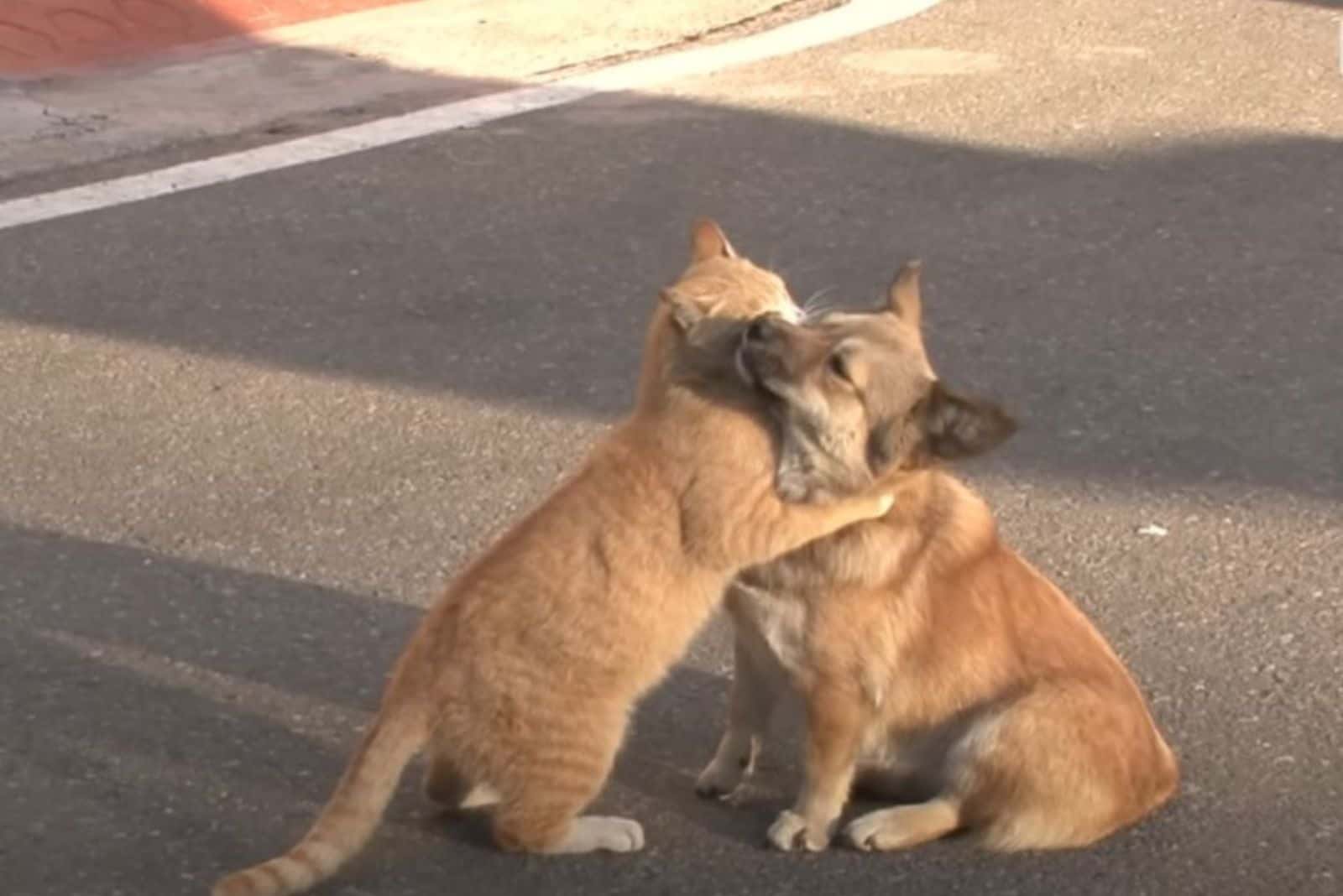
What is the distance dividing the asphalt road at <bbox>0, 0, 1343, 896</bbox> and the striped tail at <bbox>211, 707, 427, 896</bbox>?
8.7 inches

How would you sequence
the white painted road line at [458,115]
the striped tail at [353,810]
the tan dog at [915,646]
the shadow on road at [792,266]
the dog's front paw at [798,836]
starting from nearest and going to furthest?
1. the striped tail at [353,810]
2. the tan dog at [915,646]
3. the dog's front paw at [798,836]
4. the shadow on road at [792,266]
5. the white painted road line at [458,115]

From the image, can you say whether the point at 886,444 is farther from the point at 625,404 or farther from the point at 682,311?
the point at 625,404

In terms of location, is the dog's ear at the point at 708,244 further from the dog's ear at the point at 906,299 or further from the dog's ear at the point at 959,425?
the dog's ear at the point at 959,425

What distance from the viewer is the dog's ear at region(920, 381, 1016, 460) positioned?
471 cm

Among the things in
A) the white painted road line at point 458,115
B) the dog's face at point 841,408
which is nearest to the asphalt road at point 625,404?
the white painted road line at point 458,115

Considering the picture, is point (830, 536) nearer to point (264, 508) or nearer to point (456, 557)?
point (456, 557)

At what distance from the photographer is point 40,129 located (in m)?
9.43

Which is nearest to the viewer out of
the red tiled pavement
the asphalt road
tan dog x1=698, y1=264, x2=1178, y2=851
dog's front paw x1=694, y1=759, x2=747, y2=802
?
tan dog x1=698, y1=264, x2=1178, y2=851

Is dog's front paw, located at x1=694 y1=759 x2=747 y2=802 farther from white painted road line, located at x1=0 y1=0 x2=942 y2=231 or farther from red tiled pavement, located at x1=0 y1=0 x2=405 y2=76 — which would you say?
red tiled pavement, located at x1=0 y1=0 x2=405 y2=76

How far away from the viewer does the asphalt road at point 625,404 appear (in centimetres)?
505

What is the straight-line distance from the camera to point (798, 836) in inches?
194

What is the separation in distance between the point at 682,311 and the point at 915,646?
2.37 ft

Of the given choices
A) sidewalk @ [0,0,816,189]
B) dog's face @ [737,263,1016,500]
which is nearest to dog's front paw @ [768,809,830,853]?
dog's face @ [737,263,1016,500]

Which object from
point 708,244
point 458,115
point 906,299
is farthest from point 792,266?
point 906,299
